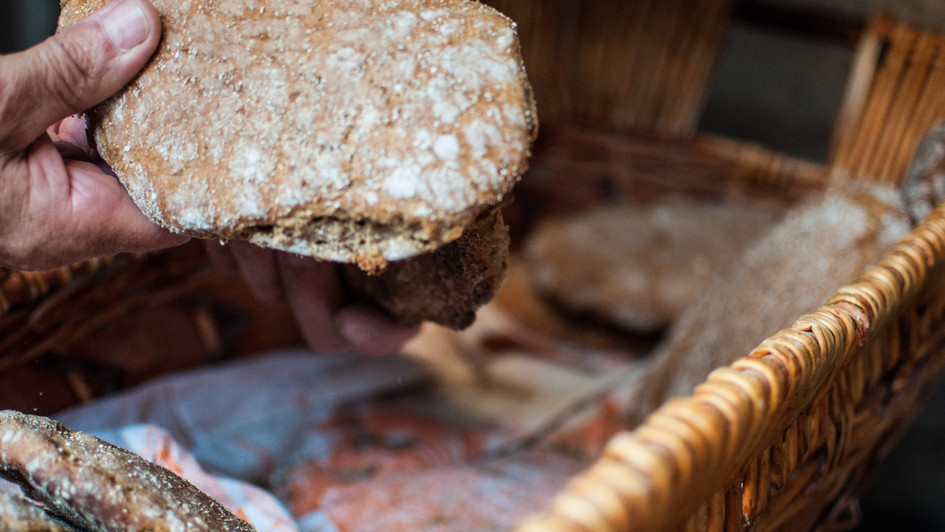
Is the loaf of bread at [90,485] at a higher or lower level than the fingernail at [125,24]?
lower

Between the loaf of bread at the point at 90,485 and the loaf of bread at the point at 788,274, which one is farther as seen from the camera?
the loaf of bread at the point at 788,274

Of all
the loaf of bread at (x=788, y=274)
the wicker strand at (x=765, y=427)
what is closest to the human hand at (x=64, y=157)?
the wicker strand at (x=765, y=427)

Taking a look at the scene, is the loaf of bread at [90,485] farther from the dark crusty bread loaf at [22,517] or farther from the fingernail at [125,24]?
the fingernail at [125,24]

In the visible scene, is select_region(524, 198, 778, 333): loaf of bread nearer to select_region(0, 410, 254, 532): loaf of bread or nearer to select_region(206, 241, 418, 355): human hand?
select_region(206, 241, 418, 355): human hand

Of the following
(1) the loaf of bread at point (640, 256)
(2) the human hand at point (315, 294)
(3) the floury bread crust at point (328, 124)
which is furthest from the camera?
(1) the loaf of bread at point (640, 256)

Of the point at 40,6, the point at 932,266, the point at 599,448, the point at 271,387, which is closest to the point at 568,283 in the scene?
the point at 599,448

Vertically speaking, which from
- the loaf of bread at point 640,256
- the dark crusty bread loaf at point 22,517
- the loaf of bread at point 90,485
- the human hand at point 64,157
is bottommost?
the loaf of bread at point 640,256
